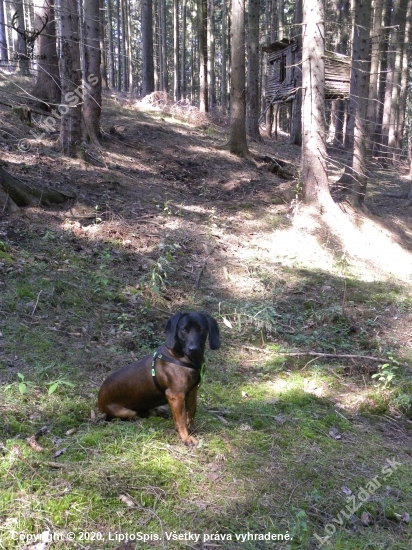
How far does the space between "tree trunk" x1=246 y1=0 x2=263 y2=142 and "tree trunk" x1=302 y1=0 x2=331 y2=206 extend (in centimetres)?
795

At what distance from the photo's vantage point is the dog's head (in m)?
3.50

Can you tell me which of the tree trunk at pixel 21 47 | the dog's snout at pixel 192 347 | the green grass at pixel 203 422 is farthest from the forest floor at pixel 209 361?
the tree trunk at pixel 21 47

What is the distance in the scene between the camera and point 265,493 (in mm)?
3275

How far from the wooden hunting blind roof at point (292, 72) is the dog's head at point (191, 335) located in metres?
15.8

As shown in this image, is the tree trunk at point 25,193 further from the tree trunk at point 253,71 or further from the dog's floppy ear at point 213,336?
the tree trunk at point 253,71

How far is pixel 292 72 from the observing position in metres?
21.9

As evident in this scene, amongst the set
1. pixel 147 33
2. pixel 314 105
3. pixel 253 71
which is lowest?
pixel 314 105

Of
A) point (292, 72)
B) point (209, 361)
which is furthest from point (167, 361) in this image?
point (292, 72)

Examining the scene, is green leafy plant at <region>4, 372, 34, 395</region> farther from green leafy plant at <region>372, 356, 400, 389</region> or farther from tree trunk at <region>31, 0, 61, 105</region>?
tree trunk at <region>31, 0, 61, 105</region>

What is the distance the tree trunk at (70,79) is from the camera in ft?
32.4

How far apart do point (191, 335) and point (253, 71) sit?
59.6 ft

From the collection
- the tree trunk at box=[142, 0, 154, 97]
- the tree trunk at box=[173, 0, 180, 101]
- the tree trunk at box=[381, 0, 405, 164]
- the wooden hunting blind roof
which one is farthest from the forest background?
the tree trunk at box=[173, 0, 180, 101]

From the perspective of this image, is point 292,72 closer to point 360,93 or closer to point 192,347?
point 360,93

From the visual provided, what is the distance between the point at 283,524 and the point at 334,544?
33cm
